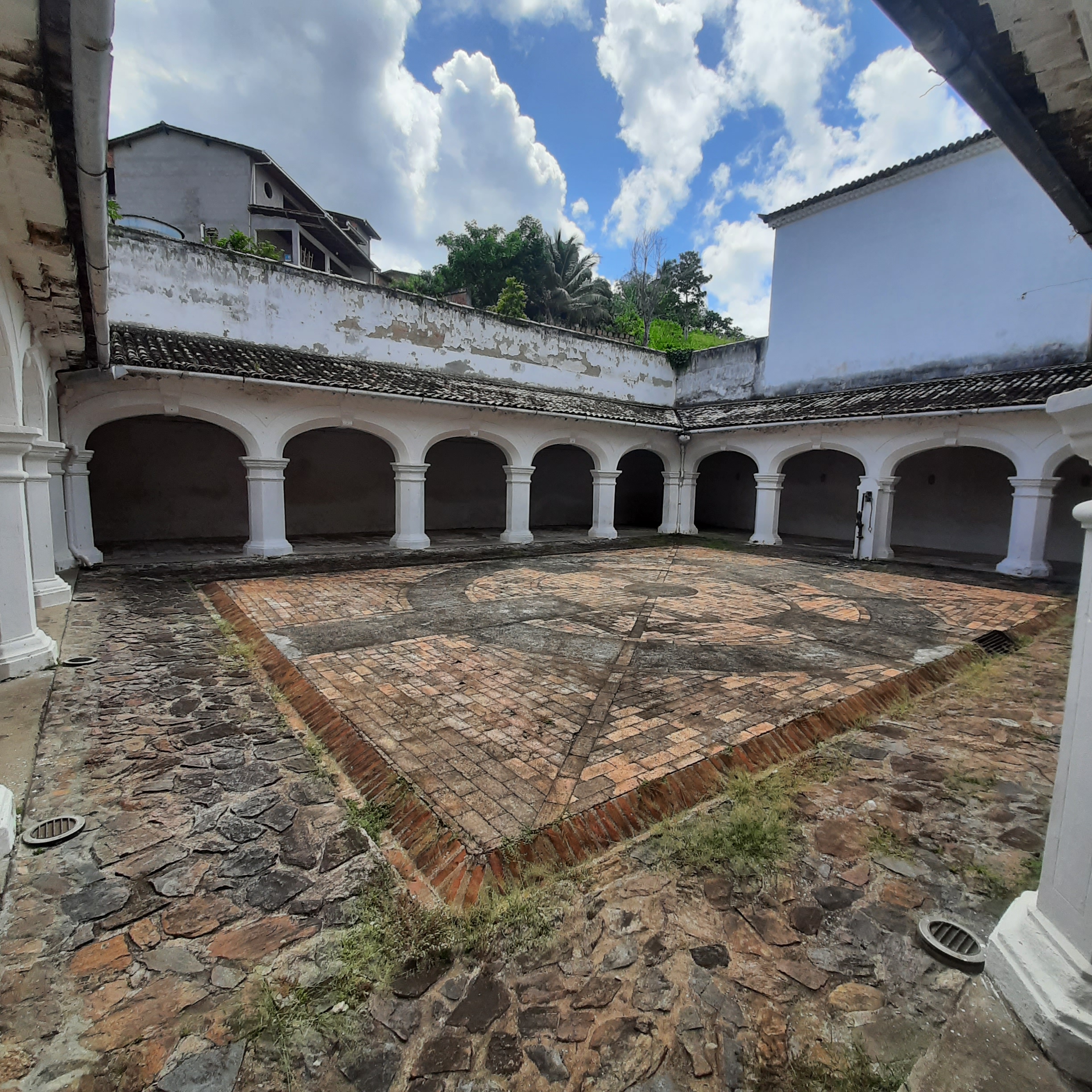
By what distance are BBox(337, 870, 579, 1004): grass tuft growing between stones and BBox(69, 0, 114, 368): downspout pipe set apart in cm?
380

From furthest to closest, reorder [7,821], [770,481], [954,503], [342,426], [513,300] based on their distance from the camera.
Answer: [513,300], [770,481], [954,503], [342,426], [7,821]

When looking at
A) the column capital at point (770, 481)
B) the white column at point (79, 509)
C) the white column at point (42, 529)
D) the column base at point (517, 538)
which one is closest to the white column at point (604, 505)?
the column base at point (517, 538)

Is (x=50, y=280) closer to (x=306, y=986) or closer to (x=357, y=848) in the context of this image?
(x=357, y=848)

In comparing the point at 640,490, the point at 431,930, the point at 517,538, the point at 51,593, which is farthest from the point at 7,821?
the point at 640,490

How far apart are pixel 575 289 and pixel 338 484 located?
2230 cm

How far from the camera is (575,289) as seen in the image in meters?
32.9

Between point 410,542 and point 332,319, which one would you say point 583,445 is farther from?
point 332,319

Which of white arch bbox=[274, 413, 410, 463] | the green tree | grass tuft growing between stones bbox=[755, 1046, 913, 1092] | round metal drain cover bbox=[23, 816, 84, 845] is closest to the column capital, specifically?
white arch bbox=[274, 413, 410, 463]

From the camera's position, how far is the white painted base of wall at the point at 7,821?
8.82ft

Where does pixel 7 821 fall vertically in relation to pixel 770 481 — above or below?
below

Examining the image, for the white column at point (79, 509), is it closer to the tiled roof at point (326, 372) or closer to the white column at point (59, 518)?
the white column at point (59, 518)

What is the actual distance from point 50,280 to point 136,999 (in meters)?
5.77

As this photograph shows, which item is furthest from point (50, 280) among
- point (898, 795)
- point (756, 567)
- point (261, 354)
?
point (756, 567)

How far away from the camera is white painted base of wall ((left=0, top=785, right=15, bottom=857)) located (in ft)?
8.82
